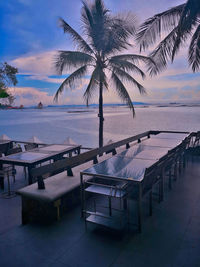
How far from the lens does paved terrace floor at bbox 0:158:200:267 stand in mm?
2574

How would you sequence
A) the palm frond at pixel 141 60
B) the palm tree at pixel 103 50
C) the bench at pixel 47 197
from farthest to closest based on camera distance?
the palm tree at pixel 103 50 → the palm frond at pixel 141 60 → the bench at pixel 47 197

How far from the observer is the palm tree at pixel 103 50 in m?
7.73

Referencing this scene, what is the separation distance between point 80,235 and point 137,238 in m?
0.79

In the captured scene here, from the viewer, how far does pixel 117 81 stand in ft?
26.0

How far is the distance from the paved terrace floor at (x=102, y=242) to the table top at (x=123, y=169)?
0.84 m

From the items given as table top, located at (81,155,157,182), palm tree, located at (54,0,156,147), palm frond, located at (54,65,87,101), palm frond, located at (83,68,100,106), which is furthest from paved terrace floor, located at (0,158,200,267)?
palm tree, located at (54,0,156,147)

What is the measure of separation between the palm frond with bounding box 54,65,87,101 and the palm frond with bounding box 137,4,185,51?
241 centimetres

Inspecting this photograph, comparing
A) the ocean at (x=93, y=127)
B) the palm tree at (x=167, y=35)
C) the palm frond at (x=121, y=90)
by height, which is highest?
the palm tree at (x=167, y=35)

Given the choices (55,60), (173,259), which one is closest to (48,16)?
(55,60)

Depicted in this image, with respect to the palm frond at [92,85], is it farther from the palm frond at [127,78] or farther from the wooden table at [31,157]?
the wooden table at [31,157]

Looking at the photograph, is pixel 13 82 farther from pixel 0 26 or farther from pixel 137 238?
pixel 137 238

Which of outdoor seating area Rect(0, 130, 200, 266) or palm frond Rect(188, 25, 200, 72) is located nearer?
outdoor seating area Rect(0, 130, 200, 266)

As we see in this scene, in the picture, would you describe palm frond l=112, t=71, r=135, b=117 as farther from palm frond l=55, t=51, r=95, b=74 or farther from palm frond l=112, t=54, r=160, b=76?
palm frond l=55, t=51, r=95, b=74

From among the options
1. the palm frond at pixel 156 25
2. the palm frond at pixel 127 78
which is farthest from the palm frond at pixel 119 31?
the palm frond at pixel 156 25
